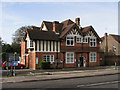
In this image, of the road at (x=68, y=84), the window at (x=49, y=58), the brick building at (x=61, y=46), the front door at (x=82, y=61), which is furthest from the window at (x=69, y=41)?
the road at (x=68, y=84)

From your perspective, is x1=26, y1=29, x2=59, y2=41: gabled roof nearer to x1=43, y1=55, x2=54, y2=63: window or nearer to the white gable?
the white gable

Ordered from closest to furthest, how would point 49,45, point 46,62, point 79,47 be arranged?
point 46,62, point 49,45, point 79,47

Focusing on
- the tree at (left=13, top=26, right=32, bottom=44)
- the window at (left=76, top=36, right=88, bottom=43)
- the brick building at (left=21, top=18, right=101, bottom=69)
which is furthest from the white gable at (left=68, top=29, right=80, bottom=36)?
the tree at (left=13, top=26, right=32, bottom=44)

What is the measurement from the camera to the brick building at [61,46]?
30516mm

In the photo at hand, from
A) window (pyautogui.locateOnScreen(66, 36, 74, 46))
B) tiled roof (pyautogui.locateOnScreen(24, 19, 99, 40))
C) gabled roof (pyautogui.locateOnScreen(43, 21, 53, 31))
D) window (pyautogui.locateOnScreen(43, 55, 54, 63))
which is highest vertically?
gabled roof (pyautogui.locateOnScreen(43, 21, 53, 31))

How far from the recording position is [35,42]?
29.9m

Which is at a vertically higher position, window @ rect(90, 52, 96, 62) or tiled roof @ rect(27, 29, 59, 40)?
tiled roof @ rect(27, 29, 59, 40)

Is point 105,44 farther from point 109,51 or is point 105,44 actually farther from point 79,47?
point 79,47

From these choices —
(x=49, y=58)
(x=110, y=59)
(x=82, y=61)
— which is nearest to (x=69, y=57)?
(x=82, y=61)

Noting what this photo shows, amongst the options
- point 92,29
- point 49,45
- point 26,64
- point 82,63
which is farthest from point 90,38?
point 26,64

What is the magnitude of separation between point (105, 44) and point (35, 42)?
29663mm

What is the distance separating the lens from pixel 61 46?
32.7 metres

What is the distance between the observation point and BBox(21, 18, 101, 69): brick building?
30.5m

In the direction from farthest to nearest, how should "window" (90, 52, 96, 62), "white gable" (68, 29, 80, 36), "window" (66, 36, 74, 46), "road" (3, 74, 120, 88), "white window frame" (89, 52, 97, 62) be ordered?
"window" (90, 52, 96, 62) → "white window frame" (89, 52, 97, 62) → "white gable" (68, 29, 80, 36) → "window" (66, 36, 74, 46) → "road" (3, 74, 120, 88)
